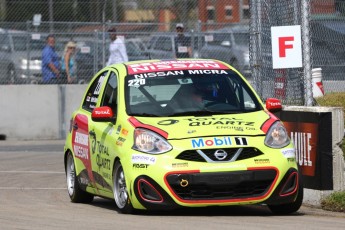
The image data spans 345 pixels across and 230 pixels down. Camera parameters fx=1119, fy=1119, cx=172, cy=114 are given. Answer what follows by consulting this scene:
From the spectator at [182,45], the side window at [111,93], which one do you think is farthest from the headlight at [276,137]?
the spectator at [182,45]

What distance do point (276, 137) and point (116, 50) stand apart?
13.4 meters

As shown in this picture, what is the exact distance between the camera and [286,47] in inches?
526

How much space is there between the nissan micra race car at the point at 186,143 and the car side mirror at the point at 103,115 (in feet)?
0.03

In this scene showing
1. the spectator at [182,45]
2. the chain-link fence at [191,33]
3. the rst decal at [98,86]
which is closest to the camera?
the rst decal at [98,86]

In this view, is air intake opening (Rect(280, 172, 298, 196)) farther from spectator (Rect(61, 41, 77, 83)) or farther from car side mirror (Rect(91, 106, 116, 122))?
spectator (Rect(61, 41, 77, 83))

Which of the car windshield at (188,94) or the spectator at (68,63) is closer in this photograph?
the car windshield at (188,94)

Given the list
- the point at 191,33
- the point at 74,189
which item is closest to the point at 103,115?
the point at 74,189

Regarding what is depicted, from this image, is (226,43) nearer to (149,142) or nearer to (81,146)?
(81,146)

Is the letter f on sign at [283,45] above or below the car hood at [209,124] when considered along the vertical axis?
above

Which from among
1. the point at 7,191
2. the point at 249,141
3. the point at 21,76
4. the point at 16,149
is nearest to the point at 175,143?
the point at 249,141

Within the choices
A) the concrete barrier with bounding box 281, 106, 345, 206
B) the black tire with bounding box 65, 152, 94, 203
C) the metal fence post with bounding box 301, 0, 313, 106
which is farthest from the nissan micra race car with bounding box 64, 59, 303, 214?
the metal fence post with bounding box 301, 0, 313, 106

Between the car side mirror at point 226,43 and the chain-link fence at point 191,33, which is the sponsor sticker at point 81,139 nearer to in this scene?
the chain-link fence at point 191,33

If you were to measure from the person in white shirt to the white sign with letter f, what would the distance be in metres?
10.3

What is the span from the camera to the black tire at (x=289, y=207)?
10.5m
